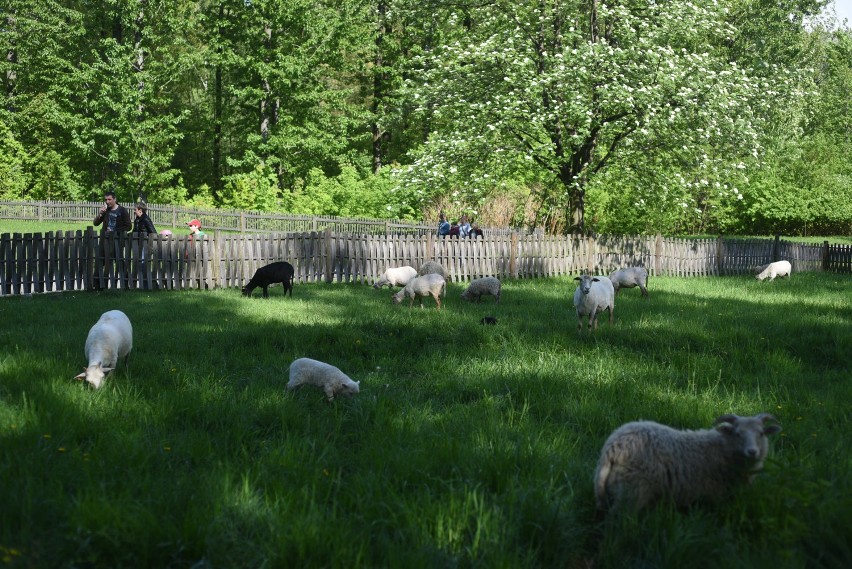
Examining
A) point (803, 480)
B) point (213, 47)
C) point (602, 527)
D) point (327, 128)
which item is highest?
point (213, 47)

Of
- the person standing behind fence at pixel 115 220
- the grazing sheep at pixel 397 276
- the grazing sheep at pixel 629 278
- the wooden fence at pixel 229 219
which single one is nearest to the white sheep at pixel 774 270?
the grazing sheep at pixel 629 278

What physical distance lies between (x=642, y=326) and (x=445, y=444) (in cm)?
611

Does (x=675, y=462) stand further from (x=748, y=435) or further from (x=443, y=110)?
(x=443, y=110)

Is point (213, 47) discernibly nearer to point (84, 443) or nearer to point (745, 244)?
point (745, 244)

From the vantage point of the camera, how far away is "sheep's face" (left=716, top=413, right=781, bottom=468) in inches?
156

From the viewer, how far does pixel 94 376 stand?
20.5 feet

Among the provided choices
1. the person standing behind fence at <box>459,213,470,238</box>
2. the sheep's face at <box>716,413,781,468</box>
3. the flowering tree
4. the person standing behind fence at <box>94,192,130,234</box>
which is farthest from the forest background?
the sheep's face at <box>716,413,781,468</box>

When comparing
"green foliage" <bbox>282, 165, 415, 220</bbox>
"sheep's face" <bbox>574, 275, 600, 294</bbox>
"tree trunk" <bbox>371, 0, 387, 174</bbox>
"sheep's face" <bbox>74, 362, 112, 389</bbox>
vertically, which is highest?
"tree trunk" <bbox>371, 0, 387, 174</bbox>

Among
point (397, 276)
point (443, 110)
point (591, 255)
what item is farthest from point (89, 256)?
point (591, 255)

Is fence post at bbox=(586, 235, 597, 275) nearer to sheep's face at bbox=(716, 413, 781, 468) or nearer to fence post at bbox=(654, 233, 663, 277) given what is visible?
fence post at bbox=(654, 233, 663, 277)

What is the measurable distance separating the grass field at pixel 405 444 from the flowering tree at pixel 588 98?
10489mm

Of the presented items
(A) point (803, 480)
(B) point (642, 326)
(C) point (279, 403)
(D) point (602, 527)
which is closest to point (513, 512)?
(D) point (602, 527)

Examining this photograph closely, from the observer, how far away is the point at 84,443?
4.75m

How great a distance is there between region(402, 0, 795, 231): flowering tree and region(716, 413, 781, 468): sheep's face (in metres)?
15.5
